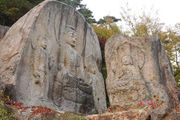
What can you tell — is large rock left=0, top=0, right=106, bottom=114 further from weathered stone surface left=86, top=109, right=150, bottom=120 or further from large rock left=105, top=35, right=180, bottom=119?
weathered stone surface left=86, top=109, right=150, bottom=120

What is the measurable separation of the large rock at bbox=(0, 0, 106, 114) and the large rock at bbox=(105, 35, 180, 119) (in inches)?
35.9

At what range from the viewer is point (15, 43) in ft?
23.9

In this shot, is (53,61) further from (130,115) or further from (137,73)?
(130,115)

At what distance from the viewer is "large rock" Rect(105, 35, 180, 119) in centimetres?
792

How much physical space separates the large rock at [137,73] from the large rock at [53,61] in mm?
911

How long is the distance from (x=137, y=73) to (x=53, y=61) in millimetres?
3049

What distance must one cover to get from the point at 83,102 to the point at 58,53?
1987mm

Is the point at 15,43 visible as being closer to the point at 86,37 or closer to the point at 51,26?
the point at 51,26

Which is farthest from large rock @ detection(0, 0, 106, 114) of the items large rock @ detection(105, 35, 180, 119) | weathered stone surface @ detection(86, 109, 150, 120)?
weathered stone surface @ detection(86, 109, 150, 120)

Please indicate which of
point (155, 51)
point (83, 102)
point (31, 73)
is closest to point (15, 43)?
point (31, 73)

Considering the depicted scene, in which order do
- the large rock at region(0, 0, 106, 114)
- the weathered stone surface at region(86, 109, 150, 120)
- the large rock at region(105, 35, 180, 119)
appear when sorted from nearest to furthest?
the weathered stone surface at region(86, 109, 150, 120) → the large rock at region(0, 0, 106, 114) → the large rock at region(105, 35, 180, 119)

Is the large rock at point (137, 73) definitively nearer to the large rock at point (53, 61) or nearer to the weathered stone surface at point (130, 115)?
the large rock at point (53, 61)

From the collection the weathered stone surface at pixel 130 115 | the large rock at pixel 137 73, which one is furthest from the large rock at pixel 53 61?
the weathered stone surface at pixel 130 115

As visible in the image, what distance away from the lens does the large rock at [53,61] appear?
6.78m
